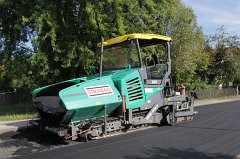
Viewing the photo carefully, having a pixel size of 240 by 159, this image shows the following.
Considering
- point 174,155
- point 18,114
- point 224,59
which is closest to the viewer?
point 174,155

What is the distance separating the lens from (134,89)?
398 inches

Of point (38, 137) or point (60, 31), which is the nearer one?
point (38, 137)

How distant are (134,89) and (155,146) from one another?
7.09ft

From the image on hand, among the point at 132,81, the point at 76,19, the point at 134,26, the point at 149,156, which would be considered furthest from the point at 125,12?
the point at 149,156

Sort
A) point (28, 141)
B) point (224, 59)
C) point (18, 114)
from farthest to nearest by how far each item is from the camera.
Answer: point (224, 59)
point (18, 114)
point (28, 141)

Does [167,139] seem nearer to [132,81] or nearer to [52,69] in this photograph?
[132,81]

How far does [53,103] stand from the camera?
9172 millimetres

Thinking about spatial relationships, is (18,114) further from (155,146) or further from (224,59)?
(224,59)

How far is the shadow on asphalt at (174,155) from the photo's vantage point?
7383 millimetres

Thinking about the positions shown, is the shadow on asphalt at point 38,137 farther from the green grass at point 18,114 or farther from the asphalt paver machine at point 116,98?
the green grass at point 18,114

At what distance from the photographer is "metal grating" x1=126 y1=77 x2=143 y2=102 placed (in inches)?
391

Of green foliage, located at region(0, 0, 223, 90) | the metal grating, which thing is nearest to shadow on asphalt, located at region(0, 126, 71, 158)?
the metal grating

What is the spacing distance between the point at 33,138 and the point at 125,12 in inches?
406

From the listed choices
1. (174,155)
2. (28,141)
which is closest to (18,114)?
(28,141)
